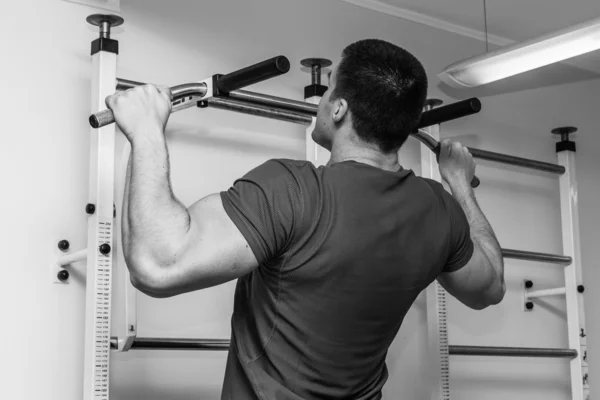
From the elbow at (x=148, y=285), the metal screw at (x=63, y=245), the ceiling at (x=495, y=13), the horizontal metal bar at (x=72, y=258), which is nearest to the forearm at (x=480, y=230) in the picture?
the elbow at (x=148, y=285)

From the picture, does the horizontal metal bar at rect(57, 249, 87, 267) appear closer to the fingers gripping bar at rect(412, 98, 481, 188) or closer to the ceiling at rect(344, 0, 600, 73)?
the fingers gripping bar at rect(412, 98, 481, 188)

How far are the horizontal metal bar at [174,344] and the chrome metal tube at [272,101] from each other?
2.67 ft

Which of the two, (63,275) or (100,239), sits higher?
(100,239)

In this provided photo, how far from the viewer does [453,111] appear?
8.25 ft

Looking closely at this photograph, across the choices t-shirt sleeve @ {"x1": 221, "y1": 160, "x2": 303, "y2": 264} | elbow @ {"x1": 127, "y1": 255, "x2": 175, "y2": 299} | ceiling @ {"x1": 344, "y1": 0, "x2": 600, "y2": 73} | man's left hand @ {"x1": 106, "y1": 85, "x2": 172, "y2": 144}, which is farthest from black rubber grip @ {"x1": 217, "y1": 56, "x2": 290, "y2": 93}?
ceiling @ {"x1": 344, "y1": 0, "x2": 600, "y2": 73}

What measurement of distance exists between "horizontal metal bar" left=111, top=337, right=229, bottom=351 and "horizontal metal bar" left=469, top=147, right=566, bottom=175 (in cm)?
148

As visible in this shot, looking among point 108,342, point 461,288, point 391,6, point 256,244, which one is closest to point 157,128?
point 256,244

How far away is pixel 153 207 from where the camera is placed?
1.39 metres

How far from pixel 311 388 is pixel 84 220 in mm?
1489

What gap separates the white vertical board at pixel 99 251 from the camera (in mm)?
2367

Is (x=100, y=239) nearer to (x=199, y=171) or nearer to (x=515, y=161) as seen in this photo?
(x=199, y=171)

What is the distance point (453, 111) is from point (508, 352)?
4.78 ft

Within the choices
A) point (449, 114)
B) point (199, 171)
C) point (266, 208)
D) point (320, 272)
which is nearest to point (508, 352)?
point (449, 114)

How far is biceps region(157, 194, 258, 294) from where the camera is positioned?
1.36 metres
